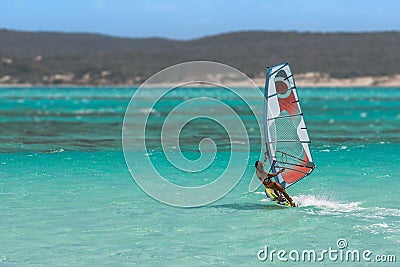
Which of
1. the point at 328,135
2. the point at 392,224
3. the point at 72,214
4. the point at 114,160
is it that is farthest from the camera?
the point at 328,135

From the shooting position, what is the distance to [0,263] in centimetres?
1509

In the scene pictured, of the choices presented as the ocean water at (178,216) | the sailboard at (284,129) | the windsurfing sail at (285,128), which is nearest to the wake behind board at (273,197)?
the sailboard at (284,129)

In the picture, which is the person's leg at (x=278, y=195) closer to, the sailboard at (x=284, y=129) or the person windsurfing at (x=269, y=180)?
the person windsurfing at (x=269, y=180)

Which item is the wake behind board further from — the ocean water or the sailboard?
the ocean water

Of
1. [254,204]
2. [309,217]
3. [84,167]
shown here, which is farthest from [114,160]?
[309,217]

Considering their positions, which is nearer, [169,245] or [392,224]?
[169,245]

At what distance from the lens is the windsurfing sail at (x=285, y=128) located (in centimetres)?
1956

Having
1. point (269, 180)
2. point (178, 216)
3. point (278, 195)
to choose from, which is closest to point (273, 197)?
point (278, 195)

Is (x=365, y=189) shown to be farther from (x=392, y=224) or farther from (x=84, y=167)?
(x=84, y=167)

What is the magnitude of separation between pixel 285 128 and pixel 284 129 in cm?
5

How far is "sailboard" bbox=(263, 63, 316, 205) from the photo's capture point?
19562 mm

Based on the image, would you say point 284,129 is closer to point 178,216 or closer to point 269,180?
point 269,180

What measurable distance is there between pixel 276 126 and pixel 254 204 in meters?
2.35

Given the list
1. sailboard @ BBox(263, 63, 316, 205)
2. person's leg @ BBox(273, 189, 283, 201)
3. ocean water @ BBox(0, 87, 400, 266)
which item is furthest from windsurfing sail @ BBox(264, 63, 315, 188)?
ocean water @ BBox(0, 87, 400, 266)
